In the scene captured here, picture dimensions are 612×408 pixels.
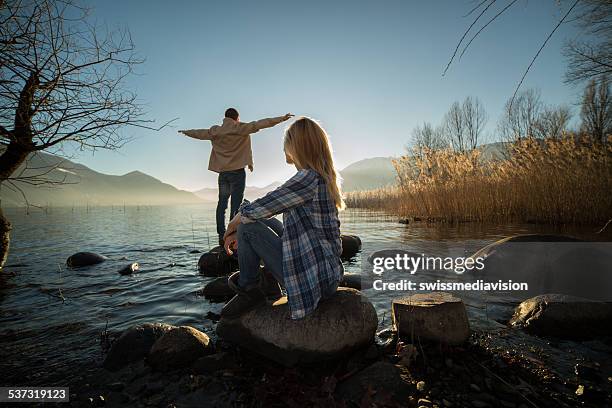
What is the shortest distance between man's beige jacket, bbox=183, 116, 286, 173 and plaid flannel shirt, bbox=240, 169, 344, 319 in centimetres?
386

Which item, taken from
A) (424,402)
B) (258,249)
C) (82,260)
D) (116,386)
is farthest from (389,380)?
(82,260)

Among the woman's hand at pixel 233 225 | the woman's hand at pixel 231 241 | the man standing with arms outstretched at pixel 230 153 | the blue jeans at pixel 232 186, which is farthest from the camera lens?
the blue jeans at pixel 232 186

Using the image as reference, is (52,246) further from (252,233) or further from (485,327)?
(485,327)

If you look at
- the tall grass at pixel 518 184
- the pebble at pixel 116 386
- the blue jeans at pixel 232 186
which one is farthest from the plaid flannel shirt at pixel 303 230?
the tall grass at pixel 518 184

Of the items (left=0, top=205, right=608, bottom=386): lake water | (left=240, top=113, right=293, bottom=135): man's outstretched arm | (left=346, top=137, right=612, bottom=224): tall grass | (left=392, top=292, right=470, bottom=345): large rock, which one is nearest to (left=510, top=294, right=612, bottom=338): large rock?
(left=0, top=205, right=608, bottom=386): lake water

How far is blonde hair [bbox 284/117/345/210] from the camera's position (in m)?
2.28

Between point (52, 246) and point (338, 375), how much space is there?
11.5 m

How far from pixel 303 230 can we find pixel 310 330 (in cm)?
82

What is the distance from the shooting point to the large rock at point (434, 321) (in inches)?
96.9

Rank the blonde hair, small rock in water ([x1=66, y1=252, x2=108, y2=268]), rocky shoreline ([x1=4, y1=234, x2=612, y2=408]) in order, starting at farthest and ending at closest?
1. small rock in water ([x1=66, y1=252, x2=108, y2=268])
2. the blonde hair
3. rocky shoreline ([x1=4, y1=234, x2=612, y2=408])

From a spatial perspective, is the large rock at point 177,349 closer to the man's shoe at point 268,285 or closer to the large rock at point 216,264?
the man's shoe at point 268,285

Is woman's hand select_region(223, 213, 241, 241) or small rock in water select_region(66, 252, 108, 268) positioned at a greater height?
woman's hand select_region(223, 213, 241, 241)

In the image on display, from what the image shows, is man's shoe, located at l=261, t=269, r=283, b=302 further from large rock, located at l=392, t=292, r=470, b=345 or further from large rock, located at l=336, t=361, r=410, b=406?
large rock, located at l=392, t=292, r=470, b=345

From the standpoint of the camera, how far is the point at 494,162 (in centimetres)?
1188
